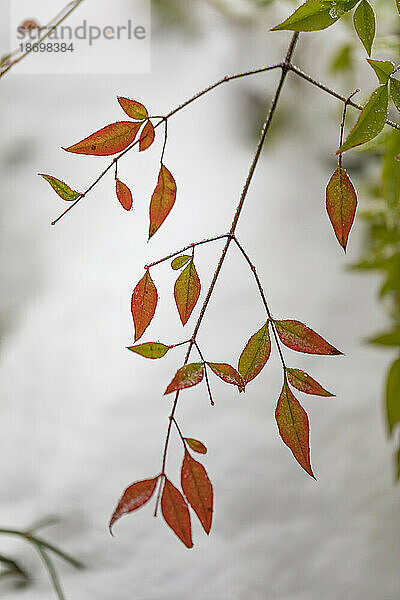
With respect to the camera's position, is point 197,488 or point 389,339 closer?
point 197,488

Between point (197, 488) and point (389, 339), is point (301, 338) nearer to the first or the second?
point (197, 488)

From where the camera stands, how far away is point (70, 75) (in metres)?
0.96

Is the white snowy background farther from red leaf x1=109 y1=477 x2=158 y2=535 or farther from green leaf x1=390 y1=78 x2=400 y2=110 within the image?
green leaf x1=390 y1=78 x2=400 y2=110

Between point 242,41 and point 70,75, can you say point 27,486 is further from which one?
point 242,41

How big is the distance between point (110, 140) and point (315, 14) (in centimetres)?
9

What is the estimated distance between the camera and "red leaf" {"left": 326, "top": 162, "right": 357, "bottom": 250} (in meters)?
0.26

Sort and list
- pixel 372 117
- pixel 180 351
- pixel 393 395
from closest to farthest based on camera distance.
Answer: pixel 372 117 < pixel 393 395 < pixel 180 351

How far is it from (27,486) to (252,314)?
32 cm

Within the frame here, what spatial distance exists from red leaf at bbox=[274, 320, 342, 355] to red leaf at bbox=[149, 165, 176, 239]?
0.20 ft

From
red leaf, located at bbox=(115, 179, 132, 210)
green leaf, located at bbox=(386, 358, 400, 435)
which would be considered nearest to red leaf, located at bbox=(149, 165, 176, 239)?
red leaf, located at bbox=(115, 179, 132, 210)

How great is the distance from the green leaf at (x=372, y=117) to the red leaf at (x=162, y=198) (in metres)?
0.07

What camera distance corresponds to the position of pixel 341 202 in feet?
0.86

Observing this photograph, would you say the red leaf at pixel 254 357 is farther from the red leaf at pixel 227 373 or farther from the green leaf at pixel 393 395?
the green leaf at pixel 393 395

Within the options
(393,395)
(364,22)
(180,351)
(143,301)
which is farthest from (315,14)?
(180,351)
